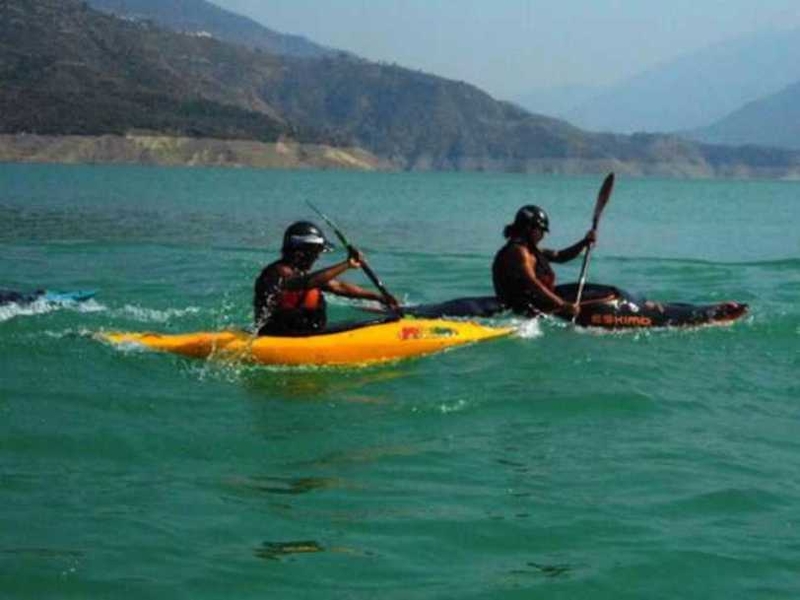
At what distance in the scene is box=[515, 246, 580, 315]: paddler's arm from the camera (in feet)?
48.8

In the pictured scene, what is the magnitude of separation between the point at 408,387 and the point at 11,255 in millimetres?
15919

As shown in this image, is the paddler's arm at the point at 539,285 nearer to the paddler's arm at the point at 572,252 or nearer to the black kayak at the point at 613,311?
the black kayak at the point at 613,311

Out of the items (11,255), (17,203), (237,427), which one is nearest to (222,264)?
(11,255)

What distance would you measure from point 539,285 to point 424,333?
2004mm

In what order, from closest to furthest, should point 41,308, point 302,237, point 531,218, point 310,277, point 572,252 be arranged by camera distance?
point 310,277 → point 302,237 → point 531,218 → point 41,308 → point 572,252

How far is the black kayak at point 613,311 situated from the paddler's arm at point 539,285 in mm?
169

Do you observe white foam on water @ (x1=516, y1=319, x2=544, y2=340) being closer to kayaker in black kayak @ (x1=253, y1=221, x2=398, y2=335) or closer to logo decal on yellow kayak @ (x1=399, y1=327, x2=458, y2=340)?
logo decal on yellow kayak @ (x1=399, y1=327, x2=458, y2=340)

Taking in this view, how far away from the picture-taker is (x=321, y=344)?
1257 centimetres

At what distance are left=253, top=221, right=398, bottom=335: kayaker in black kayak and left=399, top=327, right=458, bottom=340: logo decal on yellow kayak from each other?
876 mm

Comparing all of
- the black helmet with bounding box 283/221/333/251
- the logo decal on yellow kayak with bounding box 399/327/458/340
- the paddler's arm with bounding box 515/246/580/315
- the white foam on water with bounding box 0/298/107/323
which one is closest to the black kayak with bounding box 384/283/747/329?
the paddler's arm with bounding box 515/246/580/315

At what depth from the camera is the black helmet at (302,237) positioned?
12188 mm

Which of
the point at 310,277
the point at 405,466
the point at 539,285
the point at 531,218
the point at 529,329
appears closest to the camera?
the point at 405,466

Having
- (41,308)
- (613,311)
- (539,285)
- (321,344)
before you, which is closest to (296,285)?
(321,344)

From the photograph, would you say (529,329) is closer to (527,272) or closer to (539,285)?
(539,285)
